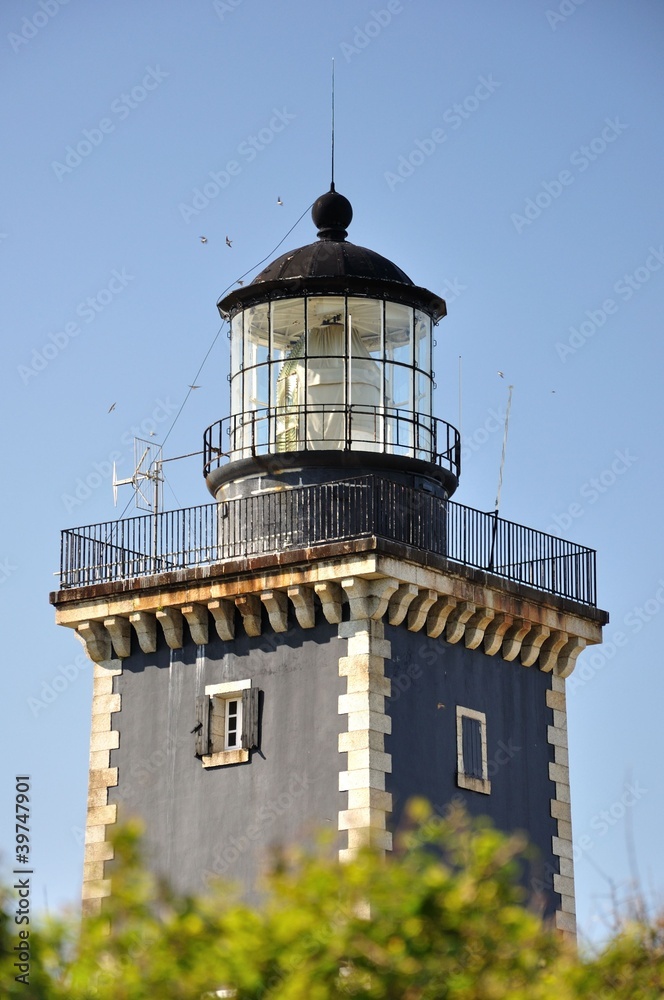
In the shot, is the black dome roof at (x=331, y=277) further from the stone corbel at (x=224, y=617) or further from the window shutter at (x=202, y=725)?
the window shutter at (x=202, y=725)

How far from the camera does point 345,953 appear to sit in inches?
410

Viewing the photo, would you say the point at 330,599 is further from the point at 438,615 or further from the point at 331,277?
the point at 331,277

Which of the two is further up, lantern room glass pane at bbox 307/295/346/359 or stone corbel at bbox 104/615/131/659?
lantern room glass pane at bbox 307/295/346/359

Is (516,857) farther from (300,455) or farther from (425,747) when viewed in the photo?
(300,455)

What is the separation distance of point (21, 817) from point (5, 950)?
535cm

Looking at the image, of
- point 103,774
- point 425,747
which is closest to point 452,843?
point 425,747

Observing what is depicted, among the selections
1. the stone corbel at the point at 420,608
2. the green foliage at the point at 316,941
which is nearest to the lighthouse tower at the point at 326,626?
the stone corbel at the point at 420,608

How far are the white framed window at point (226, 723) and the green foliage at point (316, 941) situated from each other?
9.04 metres

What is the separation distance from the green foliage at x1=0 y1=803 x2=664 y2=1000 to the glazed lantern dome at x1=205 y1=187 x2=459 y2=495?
10.3 meters

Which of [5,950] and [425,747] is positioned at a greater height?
[425,747]

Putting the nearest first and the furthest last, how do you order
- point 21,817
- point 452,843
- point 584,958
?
point 452,843 → point 584,958 → point 21,817

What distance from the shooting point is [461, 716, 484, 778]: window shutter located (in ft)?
67.7

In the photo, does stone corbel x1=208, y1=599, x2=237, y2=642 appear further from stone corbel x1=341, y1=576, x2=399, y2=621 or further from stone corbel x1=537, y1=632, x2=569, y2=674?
stone corbel x1=537, y1=632, x2=569, y2=674

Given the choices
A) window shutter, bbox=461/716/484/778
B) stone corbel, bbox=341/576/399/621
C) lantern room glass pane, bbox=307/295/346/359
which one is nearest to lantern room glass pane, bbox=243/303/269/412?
lantern room glass pane, bbox=307/295/346/359
